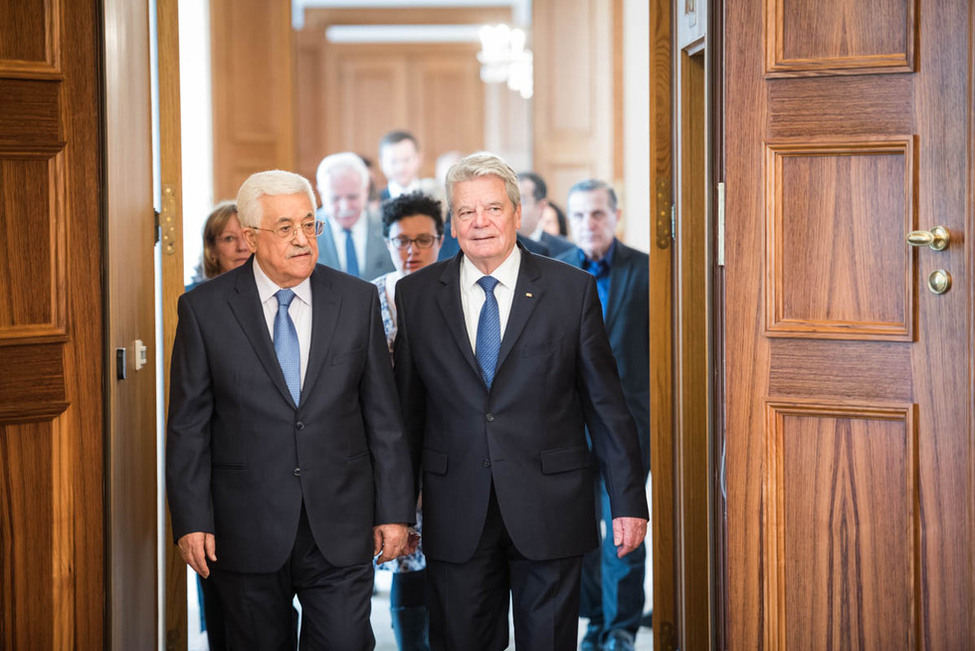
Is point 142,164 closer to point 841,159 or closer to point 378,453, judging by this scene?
point 378,453

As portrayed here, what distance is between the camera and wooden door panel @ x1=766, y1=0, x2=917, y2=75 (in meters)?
2.61

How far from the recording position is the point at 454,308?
2975mm

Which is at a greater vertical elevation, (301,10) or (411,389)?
(301,10)

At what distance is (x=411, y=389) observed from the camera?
3.05 m

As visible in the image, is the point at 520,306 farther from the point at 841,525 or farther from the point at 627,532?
the point at 841,525

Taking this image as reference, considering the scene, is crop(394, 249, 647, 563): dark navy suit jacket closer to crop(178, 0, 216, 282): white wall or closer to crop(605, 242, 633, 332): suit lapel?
crop(605, 242, 633, 332): suit lapel

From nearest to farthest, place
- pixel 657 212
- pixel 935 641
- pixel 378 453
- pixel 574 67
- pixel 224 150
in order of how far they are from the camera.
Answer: pixel 935 641
pixel 378 453
pixel 657 212
pixel 224 150
pixel 574 67

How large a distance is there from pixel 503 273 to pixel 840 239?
0.83 m

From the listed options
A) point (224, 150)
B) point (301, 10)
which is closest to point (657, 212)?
point (224, 150)

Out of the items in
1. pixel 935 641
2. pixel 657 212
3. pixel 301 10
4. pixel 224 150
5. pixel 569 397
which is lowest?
pixel 935 641

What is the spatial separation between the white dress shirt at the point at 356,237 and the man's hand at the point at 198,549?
2.78 metres

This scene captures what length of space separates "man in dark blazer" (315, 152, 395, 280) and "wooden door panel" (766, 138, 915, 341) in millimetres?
2631

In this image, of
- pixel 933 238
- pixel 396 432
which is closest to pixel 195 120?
pixel 396 432

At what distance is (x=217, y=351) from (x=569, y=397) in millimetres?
881
